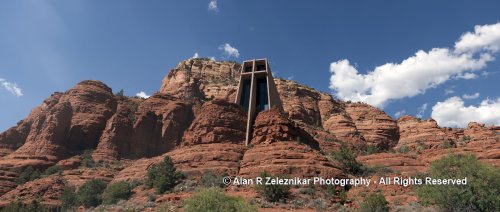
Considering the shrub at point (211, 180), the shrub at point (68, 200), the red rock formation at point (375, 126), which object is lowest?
the shrub at point (68, 200)

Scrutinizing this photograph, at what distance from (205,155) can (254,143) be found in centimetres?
588

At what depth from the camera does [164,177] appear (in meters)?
37.3

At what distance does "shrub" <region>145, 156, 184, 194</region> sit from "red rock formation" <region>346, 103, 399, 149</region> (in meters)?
52.8

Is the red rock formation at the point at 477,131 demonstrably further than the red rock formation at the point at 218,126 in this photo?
Yes

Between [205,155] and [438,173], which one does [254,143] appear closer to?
[205,155]

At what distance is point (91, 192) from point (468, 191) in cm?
3301

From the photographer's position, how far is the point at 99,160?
53.1 metres

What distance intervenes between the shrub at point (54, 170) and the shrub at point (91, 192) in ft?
25.9

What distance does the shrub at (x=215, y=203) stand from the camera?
22.2 metres

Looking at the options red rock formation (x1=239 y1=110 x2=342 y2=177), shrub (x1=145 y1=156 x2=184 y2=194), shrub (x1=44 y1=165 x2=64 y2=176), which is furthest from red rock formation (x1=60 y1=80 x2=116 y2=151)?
red rock formation (x1=239 y1=110 x2=342 y2=177)

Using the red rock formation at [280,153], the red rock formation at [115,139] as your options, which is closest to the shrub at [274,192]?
the red rock formation at [280,153]

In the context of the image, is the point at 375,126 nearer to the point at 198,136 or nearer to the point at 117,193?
the point at 198,136

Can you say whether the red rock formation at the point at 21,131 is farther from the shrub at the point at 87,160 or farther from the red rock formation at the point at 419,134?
the red rock formation at the point at 419,134

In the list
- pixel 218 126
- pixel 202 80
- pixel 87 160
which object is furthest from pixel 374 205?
pixel 202 80
